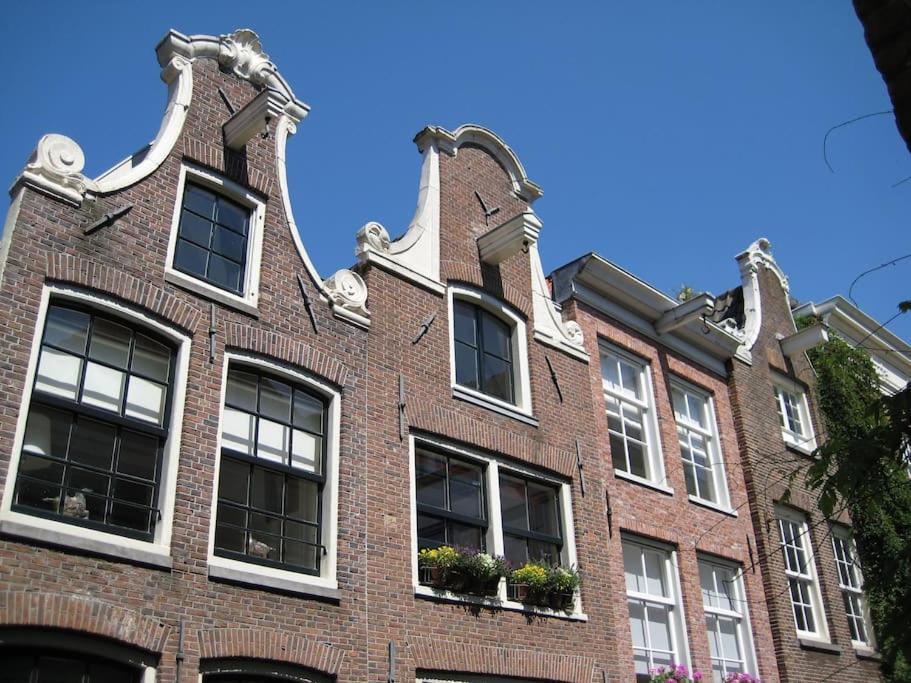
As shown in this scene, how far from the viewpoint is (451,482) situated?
502 inches

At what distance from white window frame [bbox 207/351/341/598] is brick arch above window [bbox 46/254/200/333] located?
69 centimetres

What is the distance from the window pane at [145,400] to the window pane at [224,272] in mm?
1706

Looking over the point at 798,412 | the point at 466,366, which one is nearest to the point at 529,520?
the point at 466,366

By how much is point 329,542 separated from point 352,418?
64.2 inches

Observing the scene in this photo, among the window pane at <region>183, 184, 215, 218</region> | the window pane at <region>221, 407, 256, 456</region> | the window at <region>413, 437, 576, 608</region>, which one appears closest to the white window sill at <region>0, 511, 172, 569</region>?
the window pane at <region>221, 407, 256, 456</region>

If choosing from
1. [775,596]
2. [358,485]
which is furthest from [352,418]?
[775,596]

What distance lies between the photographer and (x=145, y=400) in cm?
988

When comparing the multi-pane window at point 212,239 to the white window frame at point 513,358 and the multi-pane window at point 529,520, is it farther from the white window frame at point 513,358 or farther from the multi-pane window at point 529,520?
the multi-pane window at point 529,520

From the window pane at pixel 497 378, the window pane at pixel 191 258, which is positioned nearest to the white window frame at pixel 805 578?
the window pane at pixel 497 378

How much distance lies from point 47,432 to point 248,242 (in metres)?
3.76

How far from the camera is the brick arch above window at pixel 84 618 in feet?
26.1

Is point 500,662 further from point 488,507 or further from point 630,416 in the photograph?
point 630,416

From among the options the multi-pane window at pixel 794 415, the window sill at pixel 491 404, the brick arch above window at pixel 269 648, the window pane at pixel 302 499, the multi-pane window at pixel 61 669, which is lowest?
the multi-pane window at pixel 61 669

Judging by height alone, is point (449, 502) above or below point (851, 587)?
below
